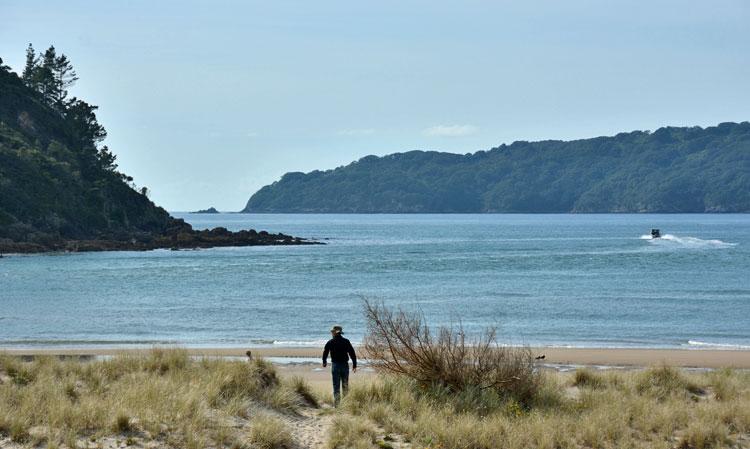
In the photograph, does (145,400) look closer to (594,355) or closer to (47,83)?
(594,355)

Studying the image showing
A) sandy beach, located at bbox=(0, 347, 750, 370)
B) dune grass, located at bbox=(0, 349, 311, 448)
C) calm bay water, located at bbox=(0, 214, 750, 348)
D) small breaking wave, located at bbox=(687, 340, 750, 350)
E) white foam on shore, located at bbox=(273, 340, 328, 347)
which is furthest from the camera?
calm bay water, located at bbox=(0, 214, 750, 348)

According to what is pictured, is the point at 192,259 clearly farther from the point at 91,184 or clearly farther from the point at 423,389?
the point at 423,389

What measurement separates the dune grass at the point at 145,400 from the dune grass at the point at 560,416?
1.39 meters

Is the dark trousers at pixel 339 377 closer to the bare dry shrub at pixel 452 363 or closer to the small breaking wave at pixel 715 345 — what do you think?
the bare dry shrub at pixel 452 363

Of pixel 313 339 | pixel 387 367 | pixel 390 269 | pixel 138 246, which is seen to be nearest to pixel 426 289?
pixel 390 269

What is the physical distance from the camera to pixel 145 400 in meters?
13.1

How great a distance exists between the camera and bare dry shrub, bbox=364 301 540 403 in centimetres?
1499

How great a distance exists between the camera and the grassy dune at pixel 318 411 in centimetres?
1225

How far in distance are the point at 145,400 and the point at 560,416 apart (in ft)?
21.0

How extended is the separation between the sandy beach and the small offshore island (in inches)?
2288

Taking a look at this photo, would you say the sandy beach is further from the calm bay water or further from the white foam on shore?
the calm bay water

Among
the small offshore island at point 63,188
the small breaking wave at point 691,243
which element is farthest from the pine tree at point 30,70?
the small breaking wave at point 691,243

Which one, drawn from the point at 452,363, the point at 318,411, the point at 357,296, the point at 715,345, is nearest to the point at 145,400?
the point at 318,411

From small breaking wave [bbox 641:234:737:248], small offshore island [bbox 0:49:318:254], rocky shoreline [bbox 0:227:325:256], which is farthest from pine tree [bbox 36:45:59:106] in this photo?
small breaking wave [bbox 641:234:737:248]
